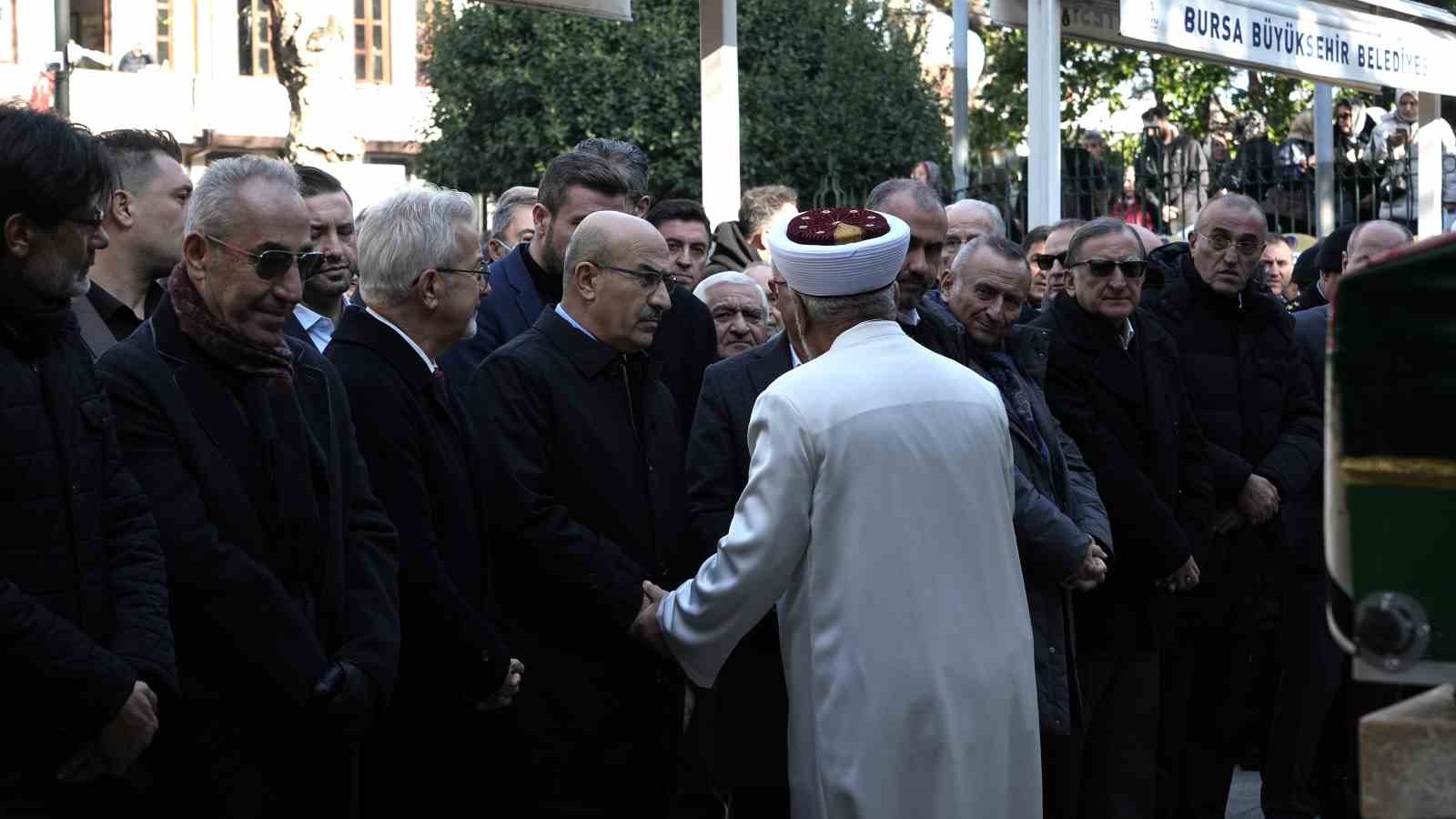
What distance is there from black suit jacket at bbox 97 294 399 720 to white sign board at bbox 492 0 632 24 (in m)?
4.35

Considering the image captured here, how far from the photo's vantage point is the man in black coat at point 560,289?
20.4ft

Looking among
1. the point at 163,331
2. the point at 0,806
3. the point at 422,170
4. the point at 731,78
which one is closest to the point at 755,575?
the point at 163,331

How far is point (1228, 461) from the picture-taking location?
6.87 metres

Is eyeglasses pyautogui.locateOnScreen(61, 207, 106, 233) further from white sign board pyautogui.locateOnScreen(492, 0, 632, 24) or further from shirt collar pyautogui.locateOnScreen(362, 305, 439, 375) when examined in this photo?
white sign board pyautogui.locateOnScreen(492, 0, 632, 24)

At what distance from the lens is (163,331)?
4.11 meters

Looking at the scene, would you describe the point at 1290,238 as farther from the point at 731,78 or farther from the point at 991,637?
the point at 991,637

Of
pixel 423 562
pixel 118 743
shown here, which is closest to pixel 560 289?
pixel 423 562

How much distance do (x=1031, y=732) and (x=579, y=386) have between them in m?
1.45

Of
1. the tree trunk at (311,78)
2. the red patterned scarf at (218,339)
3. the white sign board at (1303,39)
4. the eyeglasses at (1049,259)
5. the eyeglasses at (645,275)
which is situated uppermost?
the tree trunk at (311,78)

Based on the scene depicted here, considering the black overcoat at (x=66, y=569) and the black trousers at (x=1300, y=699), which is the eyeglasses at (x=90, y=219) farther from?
the black trousers at (x=1300, y=699)

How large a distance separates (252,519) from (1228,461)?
3910 millimetres

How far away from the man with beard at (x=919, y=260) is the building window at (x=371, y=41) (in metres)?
39.0

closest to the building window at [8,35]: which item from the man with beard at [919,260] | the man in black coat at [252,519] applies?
the man with beard at [919,260]

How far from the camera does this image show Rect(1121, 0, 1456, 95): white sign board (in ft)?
33.0
